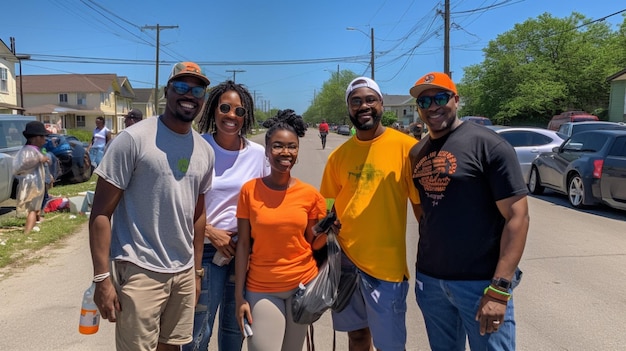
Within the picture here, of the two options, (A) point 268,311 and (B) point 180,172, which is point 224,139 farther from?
(A) point 268,311

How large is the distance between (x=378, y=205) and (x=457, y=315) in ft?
2.39

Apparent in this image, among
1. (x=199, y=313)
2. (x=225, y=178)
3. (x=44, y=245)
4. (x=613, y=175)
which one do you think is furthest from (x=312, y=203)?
(x=613, y=175)

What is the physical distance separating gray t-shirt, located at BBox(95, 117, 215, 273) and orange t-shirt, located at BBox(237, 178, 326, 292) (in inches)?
14.3

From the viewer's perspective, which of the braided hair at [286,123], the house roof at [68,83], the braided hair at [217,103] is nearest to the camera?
the braided hair at [286,123]

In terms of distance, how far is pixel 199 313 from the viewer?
9.07 ft

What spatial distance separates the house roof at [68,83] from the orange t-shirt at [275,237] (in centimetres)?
5706

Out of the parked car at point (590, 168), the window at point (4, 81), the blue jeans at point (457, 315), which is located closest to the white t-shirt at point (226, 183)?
the blue jeans at point (457, 315)

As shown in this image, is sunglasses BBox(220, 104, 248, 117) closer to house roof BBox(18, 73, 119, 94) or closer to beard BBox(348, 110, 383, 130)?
beard BBox(348, 110, 383, 130)

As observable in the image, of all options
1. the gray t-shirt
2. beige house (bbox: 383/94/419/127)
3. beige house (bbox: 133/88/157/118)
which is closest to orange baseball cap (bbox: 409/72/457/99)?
the gray t-shirt

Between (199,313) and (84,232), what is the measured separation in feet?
18.9

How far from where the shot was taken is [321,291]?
8.55ft

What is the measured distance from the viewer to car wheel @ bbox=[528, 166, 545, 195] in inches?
462

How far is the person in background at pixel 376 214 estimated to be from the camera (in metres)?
2.70

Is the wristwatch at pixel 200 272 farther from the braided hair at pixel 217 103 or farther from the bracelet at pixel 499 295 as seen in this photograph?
the bracelet at pixel 499 295
